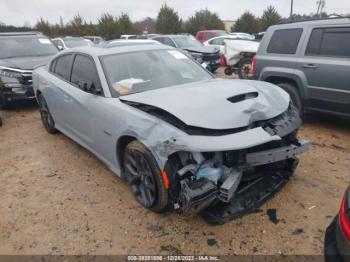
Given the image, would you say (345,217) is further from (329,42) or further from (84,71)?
(329,42)

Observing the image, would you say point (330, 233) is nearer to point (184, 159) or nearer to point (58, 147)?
point (184, 159)

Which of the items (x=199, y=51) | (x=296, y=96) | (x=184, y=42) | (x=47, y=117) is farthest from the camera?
(x=184, y=42)

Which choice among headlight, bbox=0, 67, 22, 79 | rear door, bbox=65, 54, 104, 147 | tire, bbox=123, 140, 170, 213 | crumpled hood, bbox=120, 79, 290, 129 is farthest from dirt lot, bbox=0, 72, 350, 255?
headlight, bbox=0, 67, 22, 79

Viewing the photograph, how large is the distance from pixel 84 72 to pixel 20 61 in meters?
4.63

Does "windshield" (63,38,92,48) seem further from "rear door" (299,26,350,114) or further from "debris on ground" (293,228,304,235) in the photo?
"debris on ground" (293,228,304,235)

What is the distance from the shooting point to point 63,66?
15.9ft

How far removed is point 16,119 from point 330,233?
683 centimetres

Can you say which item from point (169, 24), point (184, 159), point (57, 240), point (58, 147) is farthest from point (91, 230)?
point (169, 24)

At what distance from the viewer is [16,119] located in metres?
6.96

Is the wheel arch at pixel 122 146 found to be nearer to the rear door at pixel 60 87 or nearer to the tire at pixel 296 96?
the rear door at pixel 60 87

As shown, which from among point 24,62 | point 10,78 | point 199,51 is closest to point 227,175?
point 10,78

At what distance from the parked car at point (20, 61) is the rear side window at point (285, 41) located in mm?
5547

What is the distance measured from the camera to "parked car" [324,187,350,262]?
1714mm

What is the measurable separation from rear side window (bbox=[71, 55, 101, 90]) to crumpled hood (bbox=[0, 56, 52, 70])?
3.77 m
